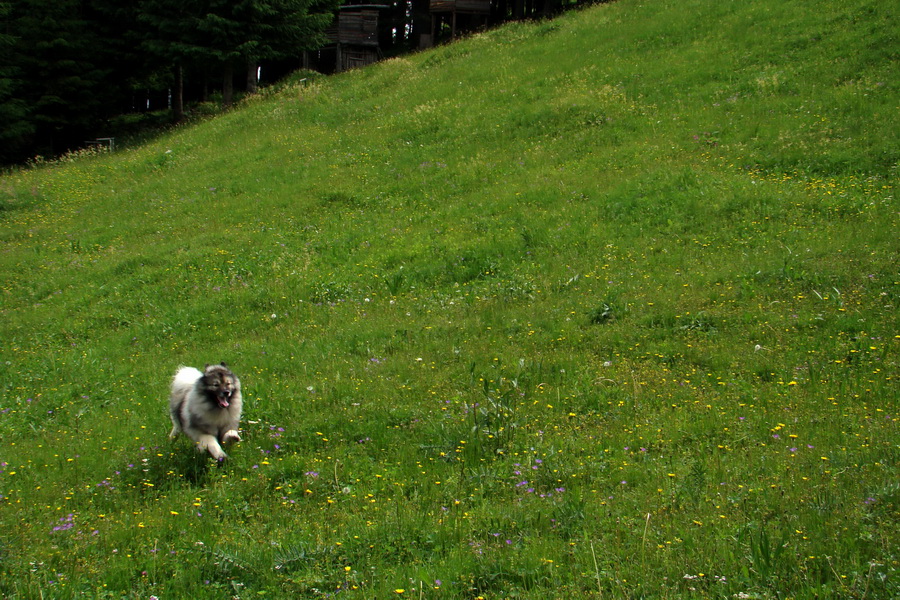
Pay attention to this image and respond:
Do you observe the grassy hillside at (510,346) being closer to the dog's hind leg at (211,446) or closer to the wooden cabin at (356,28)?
the dog's hind leg at (211,446)

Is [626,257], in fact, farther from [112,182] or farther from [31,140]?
[31,140]

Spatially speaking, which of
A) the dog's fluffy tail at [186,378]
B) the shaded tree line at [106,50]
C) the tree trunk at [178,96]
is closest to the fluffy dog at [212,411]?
the dog's fluffy tail at [186,378]

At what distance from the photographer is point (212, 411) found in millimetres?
7445

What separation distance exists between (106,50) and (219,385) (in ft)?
129

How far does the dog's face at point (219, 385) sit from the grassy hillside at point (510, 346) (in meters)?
0.61

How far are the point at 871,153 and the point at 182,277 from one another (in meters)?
15.9

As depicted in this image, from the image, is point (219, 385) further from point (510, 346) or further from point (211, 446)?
point (510, 346)

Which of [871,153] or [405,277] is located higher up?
[871,153]

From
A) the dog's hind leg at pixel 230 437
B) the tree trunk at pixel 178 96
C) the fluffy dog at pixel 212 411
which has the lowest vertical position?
the dog's hind leg at pixel 230 437

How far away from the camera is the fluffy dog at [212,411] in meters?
7.32

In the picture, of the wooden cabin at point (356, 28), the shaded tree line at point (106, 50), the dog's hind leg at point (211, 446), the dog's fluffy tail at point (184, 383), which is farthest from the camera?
the wooden cabin at point (356, 28)

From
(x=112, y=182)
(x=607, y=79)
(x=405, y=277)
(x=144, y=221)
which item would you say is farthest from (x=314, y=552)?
(x=112, y=182)

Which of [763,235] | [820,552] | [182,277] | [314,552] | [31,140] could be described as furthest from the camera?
[31,140]

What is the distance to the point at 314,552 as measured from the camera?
491 centimetres
